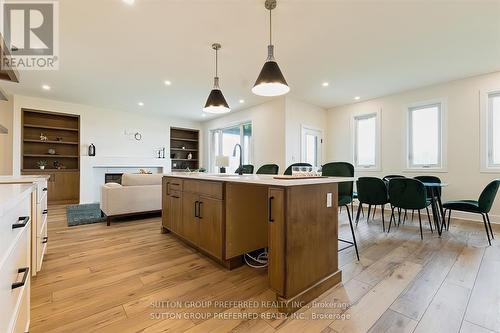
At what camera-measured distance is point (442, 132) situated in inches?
→ 177

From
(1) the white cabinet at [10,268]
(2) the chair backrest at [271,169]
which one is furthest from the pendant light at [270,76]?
(1) the white cabinet at [10,268]

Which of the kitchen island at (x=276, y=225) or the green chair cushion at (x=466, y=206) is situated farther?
the green chair cushion at (x=466, y=206)

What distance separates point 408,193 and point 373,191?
1.63 ft

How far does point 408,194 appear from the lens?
325cm

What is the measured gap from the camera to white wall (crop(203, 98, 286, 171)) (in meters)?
5.44

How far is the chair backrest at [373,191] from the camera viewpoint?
140 inches

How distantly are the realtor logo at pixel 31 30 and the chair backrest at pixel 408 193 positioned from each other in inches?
187

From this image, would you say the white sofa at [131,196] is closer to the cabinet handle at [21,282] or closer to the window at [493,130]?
the cabinet handle at [21,282]

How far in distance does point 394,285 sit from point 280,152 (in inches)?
151

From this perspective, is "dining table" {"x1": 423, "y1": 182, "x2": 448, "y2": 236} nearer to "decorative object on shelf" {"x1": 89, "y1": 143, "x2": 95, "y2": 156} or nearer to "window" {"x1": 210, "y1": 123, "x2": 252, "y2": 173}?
"window" {"x1": 210, "y1": 123, "x2": 252, "y2": 173}

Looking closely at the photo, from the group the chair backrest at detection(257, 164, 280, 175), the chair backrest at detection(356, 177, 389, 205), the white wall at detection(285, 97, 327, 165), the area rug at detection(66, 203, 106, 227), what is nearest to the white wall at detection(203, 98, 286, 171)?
the white wall at detection(285, 97, 327, 165)

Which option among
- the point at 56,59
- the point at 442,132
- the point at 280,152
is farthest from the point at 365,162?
the point at 56,59

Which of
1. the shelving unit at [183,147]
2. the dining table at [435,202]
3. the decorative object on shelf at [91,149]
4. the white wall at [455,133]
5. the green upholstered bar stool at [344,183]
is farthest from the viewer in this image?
the shelving unit at [183,147]

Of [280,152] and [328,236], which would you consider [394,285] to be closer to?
[328,236]
